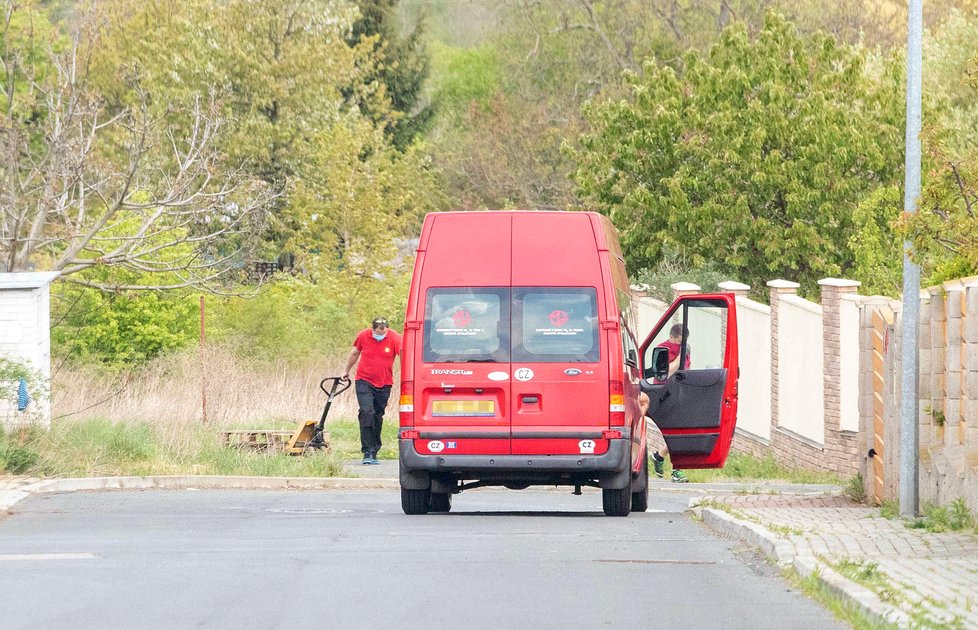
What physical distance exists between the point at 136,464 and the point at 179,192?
8.90 metres

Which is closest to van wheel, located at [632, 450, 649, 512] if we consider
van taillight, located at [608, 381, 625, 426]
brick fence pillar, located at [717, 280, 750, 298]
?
van taillight, located at [608, 381, 625, 426]

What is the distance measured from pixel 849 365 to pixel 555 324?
267 inches

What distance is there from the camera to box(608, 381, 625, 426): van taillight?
13922mm

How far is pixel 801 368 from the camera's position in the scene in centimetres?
2148

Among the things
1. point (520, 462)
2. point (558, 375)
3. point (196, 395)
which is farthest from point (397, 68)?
point (520, 462)

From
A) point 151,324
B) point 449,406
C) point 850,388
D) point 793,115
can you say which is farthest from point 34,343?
point 793,115

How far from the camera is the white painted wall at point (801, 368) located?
20.8 m

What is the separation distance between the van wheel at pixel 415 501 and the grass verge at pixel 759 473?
6.16 meters

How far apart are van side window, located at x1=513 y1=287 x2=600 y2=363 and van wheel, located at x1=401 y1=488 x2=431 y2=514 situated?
170 centimetres

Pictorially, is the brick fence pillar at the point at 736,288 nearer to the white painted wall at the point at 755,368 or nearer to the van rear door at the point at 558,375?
the white painted wall at the point at 755,368

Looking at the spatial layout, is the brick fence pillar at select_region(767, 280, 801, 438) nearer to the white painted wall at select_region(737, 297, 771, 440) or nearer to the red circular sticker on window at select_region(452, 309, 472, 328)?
the white painted wall at select_region(737, 297, 771, 440)

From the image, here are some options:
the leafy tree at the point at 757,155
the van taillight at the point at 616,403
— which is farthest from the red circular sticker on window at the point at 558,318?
the leafy tree at the point at 757,155

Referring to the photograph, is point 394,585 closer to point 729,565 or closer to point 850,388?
point 729,565

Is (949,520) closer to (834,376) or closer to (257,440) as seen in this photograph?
(834,376)
